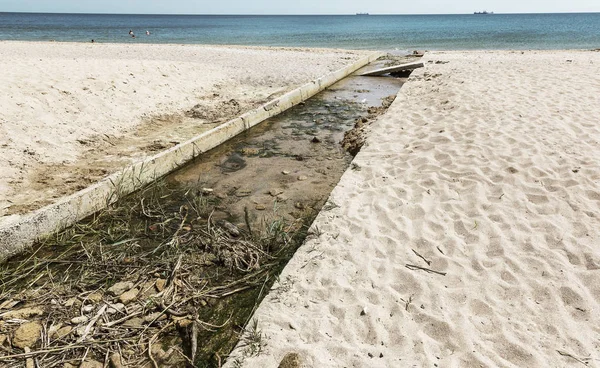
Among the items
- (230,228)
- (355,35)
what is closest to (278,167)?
(230,228)

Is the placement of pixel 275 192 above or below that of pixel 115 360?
above

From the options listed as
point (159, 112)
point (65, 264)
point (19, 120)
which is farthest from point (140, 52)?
point (65, 264)

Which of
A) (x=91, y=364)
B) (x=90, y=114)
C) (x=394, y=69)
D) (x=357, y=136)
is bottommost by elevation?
(x=91, y=364)

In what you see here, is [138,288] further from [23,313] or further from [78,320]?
[23,313]

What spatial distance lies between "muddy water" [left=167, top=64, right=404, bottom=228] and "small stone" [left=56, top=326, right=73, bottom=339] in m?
1.80

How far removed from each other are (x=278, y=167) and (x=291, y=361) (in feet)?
11.7

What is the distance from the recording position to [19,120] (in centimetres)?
564

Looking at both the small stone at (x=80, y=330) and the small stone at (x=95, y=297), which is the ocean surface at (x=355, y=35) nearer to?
the small stone at (x=95, y=297)

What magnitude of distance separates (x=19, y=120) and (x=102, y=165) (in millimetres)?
1635

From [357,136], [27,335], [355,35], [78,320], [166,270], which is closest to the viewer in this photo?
[27,335]

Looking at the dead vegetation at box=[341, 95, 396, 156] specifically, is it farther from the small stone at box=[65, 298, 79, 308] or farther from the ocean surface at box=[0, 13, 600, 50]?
the ocean surface at box=[0, 13, 600, 50]

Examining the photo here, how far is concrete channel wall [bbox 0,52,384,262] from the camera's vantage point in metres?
3.62

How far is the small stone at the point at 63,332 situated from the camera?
104 inches

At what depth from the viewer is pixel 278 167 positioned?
5.61 metres
